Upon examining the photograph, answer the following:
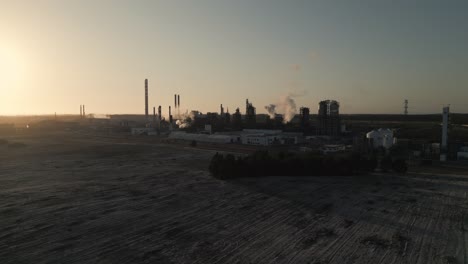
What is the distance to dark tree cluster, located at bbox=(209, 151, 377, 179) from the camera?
35500 mm

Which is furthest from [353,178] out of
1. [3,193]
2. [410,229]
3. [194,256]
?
[3,193]

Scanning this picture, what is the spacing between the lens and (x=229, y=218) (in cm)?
2223

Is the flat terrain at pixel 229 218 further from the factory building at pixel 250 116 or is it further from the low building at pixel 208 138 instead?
the factory building at pixel 250 116

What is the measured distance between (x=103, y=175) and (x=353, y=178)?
27.4 m

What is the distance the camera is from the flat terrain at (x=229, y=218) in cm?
1700

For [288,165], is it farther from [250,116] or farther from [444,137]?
[250,116]

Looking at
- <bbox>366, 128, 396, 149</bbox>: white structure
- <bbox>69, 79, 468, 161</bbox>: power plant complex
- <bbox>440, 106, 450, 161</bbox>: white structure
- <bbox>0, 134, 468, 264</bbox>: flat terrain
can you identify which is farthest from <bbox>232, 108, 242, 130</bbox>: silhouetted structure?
<bbox>0, 134, 468, 264</bbox>: flat terrain

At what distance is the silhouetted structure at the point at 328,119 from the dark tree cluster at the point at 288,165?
43708mm

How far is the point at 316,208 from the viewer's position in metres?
Answer: 24.8

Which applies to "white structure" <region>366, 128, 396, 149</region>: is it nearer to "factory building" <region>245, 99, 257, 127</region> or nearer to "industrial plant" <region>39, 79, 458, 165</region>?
"industrial plant" <region>39, 79, 458, 165</region>

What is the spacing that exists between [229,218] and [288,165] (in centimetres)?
1619

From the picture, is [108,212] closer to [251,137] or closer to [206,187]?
[206,187]

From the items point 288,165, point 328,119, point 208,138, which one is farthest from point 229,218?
point 328,119

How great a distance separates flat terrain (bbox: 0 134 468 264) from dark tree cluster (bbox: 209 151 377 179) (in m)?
1.55
